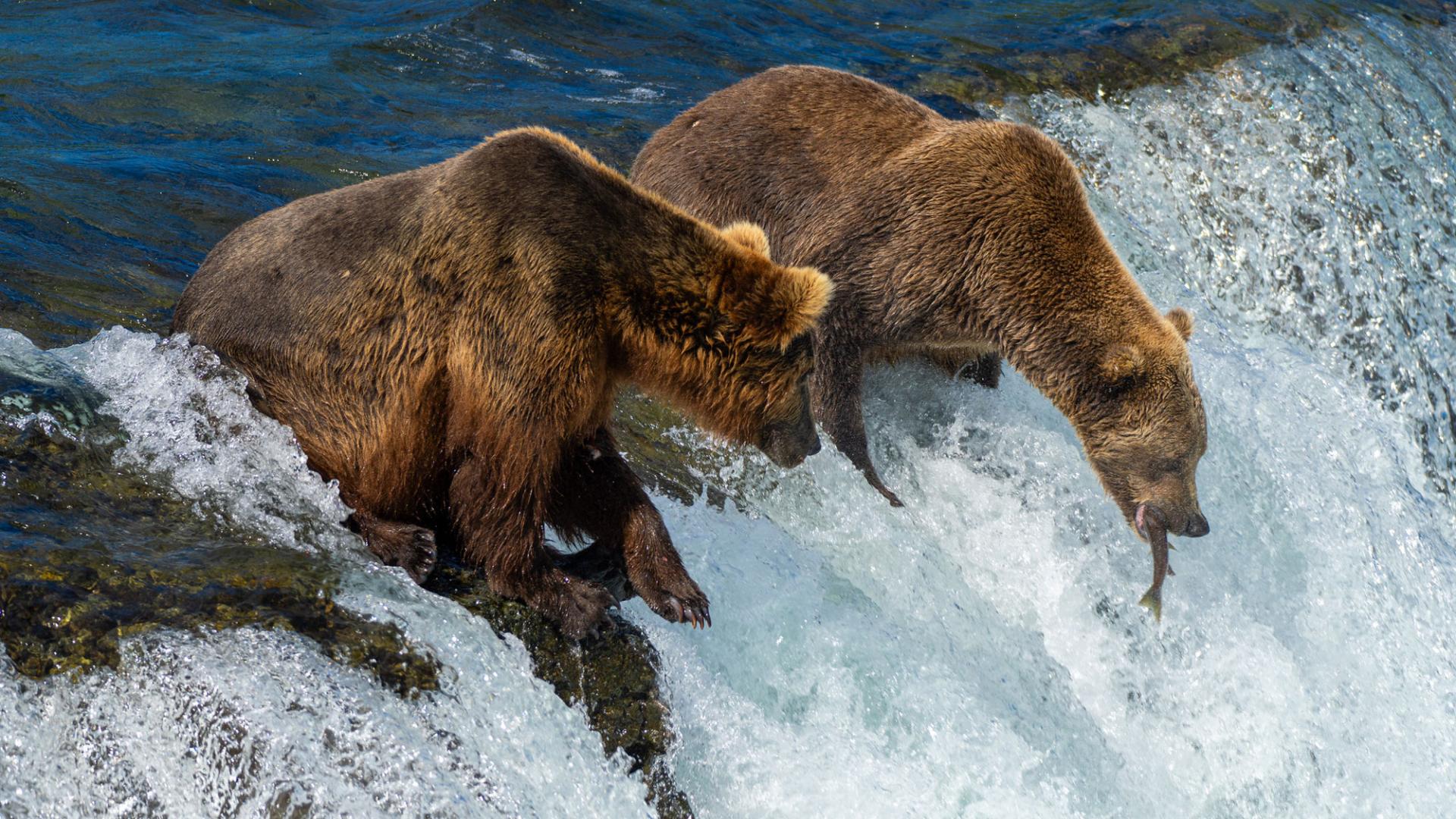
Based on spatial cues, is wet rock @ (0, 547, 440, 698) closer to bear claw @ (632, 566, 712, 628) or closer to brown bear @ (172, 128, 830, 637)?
brown bear @ (172, 128, 830, 637)

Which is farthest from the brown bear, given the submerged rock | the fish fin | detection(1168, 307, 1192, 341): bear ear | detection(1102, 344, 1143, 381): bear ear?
detection(1168, 307, 1192, 341): bear ear

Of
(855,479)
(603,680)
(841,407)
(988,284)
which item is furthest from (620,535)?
(988,284)

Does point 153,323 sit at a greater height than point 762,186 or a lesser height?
lesser

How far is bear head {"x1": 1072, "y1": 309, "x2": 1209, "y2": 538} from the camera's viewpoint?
23.5ft

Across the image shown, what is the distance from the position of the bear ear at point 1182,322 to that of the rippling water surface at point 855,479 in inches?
36.6

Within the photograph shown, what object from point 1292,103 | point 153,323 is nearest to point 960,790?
point 153,323

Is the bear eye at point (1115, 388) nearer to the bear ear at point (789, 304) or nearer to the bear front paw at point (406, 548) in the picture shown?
the bear ear at point (789, 304)

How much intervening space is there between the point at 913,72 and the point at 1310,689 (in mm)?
6653

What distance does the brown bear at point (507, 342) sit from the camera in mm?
4891

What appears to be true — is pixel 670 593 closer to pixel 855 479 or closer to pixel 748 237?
pixel 748 237

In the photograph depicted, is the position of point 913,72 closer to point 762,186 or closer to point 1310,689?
point 762,186

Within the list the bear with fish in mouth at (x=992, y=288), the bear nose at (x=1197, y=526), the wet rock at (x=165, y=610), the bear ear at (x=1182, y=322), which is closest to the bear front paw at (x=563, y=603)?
the wet rock at (x=165, y=610)

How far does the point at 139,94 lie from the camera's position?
10383 mm

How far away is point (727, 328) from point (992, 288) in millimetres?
2576
